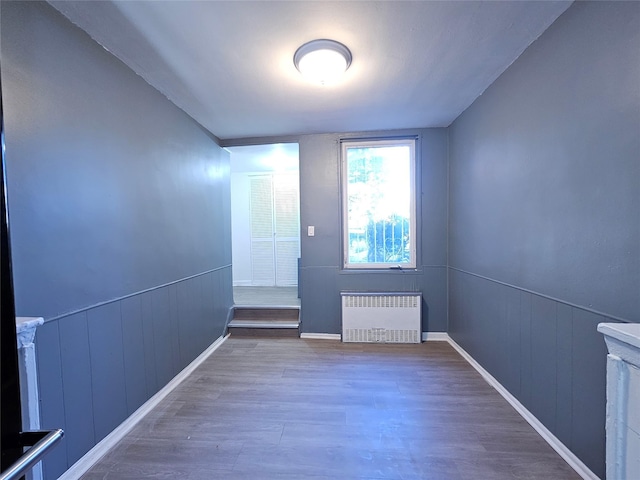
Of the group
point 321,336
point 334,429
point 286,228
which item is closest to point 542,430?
point 334,429

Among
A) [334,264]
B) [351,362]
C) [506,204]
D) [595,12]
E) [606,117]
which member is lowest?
[351,362]

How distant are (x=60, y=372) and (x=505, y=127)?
3132mm

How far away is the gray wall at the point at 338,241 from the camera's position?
9.45 feet

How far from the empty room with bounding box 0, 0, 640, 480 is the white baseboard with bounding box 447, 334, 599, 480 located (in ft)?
0.05

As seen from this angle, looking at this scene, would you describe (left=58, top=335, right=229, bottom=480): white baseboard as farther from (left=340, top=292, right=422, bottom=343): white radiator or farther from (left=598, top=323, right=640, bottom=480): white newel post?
(left=598, top=323, right=640, bottom=480): white newel post

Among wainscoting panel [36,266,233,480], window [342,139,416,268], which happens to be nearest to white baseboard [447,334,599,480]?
window [342,139,416,268]

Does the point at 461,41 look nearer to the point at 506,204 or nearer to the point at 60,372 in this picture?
the point at 506,204

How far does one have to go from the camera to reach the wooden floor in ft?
4.34

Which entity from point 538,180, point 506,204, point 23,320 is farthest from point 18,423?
point 506,204

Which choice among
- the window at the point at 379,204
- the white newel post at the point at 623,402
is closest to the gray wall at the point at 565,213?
the white newel post at the point at 623,402

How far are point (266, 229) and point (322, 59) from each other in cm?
356

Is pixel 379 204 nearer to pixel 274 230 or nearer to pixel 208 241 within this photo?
pixel 208 241

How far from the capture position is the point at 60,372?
125cm

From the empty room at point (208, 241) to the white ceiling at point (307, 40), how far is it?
0.01 metres
